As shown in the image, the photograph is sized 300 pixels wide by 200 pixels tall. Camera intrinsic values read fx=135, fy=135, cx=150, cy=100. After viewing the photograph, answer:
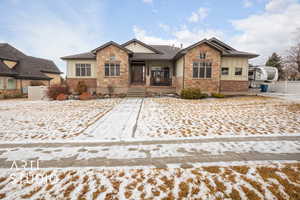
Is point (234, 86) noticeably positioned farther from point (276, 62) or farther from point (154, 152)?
point (276, 62)

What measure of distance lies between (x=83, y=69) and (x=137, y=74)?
672cm

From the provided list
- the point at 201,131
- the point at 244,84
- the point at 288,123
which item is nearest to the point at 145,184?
the point at 201,131

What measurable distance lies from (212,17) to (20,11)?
2253 cm

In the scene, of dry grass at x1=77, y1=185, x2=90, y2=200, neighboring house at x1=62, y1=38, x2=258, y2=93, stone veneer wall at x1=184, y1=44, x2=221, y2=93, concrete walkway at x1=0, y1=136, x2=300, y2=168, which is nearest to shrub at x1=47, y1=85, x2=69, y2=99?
neighboring house at x1=62, y1=38, x2=258, y2=93

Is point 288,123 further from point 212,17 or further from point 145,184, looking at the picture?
point 212,17

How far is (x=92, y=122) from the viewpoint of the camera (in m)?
6.10

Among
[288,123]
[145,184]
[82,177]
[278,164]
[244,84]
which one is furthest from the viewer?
[244,84]

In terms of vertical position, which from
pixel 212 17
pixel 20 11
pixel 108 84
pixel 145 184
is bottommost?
pixel 145 184

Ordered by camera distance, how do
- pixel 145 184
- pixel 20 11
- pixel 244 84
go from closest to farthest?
pixel 145 184
pixel 20 11
pixel 244 84

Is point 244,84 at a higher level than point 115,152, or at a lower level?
higher

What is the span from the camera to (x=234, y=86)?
1523 centimetres

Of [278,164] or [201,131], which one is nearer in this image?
[278,164]

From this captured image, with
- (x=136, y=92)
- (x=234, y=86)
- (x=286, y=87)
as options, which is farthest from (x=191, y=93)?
(x=286, y=87)

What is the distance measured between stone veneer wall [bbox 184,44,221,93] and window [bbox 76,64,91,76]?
37.3ft
